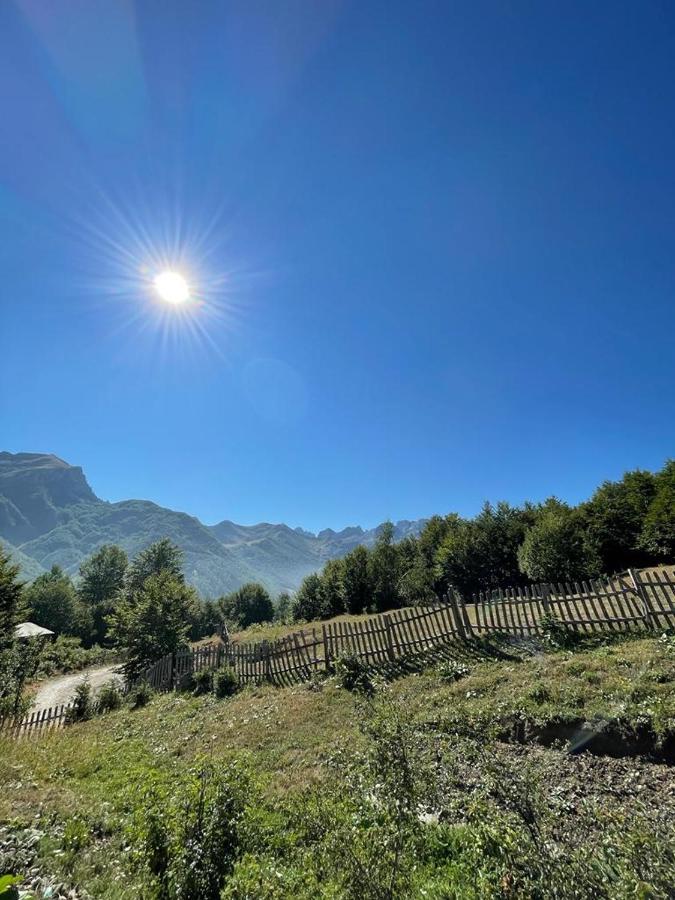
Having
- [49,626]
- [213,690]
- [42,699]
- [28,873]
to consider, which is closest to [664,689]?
[28,873]

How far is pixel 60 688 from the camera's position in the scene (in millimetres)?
25266

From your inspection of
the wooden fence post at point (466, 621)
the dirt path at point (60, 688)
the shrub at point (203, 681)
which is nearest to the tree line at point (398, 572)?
the wooden fence post at point (466, 621)

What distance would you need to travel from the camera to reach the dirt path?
21031 mm

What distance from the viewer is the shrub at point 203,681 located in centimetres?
1473

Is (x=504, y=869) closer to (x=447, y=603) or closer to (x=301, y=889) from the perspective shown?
(x=301, y=889)

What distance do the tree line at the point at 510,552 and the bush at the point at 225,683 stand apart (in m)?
14.1

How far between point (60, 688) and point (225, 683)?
20.5m

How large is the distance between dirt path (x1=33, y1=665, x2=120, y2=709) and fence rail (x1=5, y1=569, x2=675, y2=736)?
641 centimetres

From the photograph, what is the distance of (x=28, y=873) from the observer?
4570mm

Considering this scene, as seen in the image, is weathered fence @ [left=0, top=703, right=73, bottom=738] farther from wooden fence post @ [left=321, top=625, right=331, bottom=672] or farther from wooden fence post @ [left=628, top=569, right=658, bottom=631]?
wooden fence post @ [left=628, top=569, right=658, bottom=631]

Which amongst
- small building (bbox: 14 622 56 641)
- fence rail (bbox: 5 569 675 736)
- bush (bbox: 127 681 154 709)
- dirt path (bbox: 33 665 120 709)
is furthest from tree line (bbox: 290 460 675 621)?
small building (bbox: 14 622 56 641)

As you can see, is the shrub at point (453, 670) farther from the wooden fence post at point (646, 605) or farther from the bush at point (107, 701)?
the bush at point (107, 701)

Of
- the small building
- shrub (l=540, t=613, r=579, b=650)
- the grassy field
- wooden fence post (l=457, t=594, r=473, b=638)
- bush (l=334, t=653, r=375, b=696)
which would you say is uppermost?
the small building

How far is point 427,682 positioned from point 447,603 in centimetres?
296
